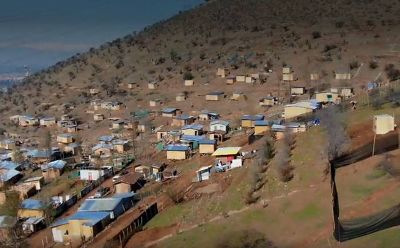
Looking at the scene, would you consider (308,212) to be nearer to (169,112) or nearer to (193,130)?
(193,130)

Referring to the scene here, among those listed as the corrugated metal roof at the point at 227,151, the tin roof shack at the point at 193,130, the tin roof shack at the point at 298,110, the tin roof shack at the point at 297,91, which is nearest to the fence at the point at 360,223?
the corrugated metal roof at the point at 227,151

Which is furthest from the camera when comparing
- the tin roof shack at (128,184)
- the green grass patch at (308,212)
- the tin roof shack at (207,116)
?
the tin roof shack at (207,116)

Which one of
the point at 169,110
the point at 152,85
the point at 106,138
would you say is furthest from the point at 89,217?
the point at 152,85

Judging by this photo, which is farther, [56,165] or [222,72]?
[222,72]

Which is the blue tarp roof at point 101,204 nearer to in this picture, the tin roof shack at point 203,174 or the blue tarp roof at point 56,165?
the tin roof shack at point 203,174

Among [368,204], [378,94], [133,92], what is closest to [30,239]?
[368,204]
